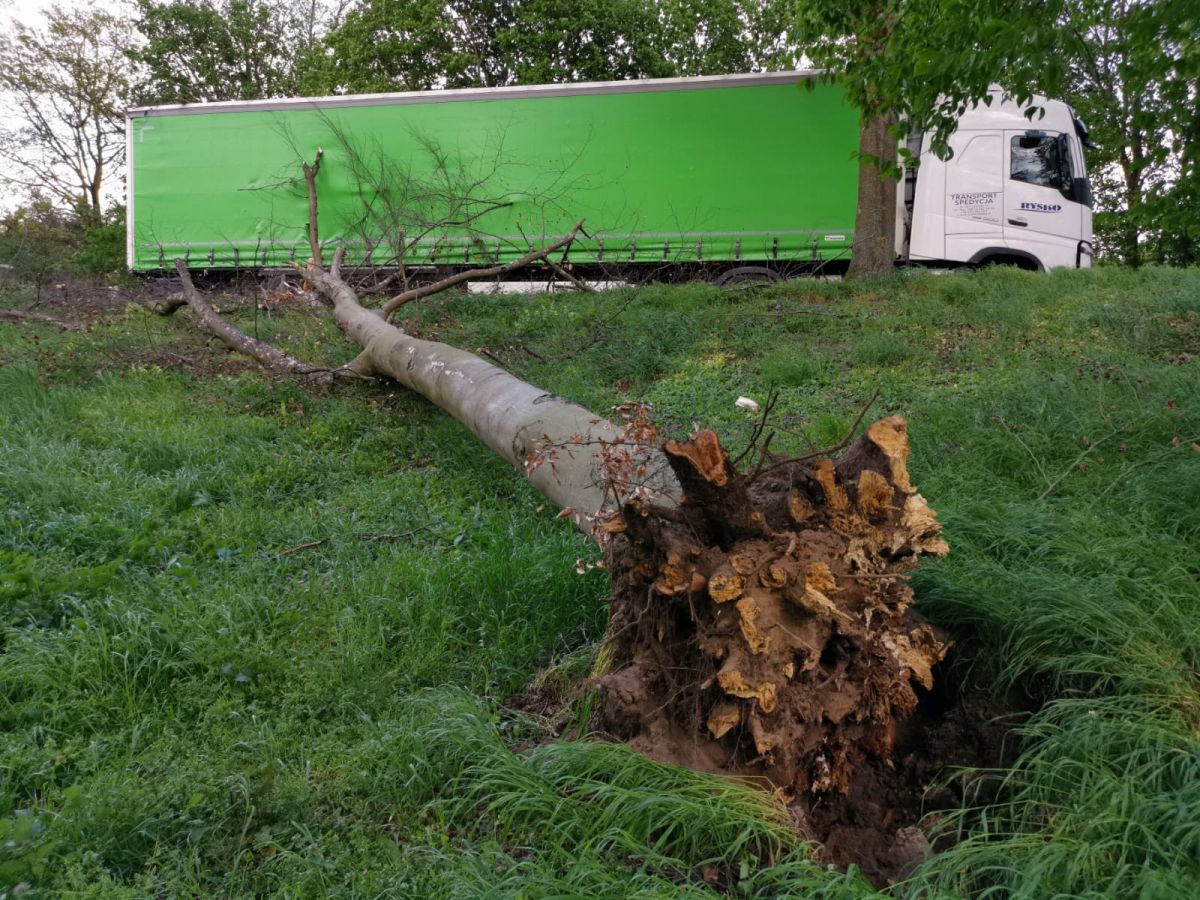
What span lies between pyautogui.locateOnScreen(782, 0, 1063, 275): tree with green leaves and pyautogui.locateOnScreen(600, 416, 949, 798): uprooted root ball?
8.34ft

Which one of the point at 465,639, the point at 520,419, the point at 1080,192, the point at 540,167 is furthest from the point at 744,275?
the point at 465,639

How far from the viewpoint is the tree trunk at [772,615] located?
89.6 inches

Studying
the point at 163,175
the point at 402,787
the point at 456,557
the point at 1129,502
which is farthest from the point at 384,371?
the point at 163,175

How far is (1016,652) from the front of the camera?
8.30 feet

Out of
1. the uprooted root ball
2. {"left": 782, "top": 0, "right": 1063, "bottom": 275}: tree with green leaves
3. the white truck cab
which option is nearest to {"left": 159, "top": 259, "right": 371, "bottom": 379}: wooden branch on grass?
{"left": 782, "top": 0, "right": 1063, "bottom": 275}: tree with green leaves

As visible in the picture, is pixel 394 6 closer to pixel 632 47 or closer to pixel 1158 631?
pixel 632 47

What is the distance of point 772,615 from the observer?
231 centimetres

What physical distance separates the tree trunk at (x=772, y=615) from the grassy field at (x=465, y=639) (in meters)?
0.21

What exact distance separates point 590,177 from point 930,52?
8541mm

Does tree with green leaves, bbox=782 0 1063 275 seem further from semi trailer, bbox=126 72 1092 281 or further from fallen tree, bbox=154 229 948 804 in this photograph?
semi trailer, bbox=126 72 1092 281

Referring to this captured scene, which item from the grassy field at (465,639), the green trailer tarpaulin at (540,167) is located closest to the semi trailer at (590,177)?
the green trailer tarpaulin at (540,167)

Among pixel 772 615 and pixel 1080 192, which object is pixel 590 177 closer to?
pixel 1080 192

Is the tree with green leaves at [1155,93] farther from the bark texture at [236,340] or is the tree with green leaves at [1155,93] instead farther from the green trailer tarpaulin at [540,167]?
the green trailer tarpaulin at [540,167]

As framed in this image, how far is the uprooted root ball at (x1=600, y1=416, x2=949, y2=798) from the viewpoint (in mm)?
2273
